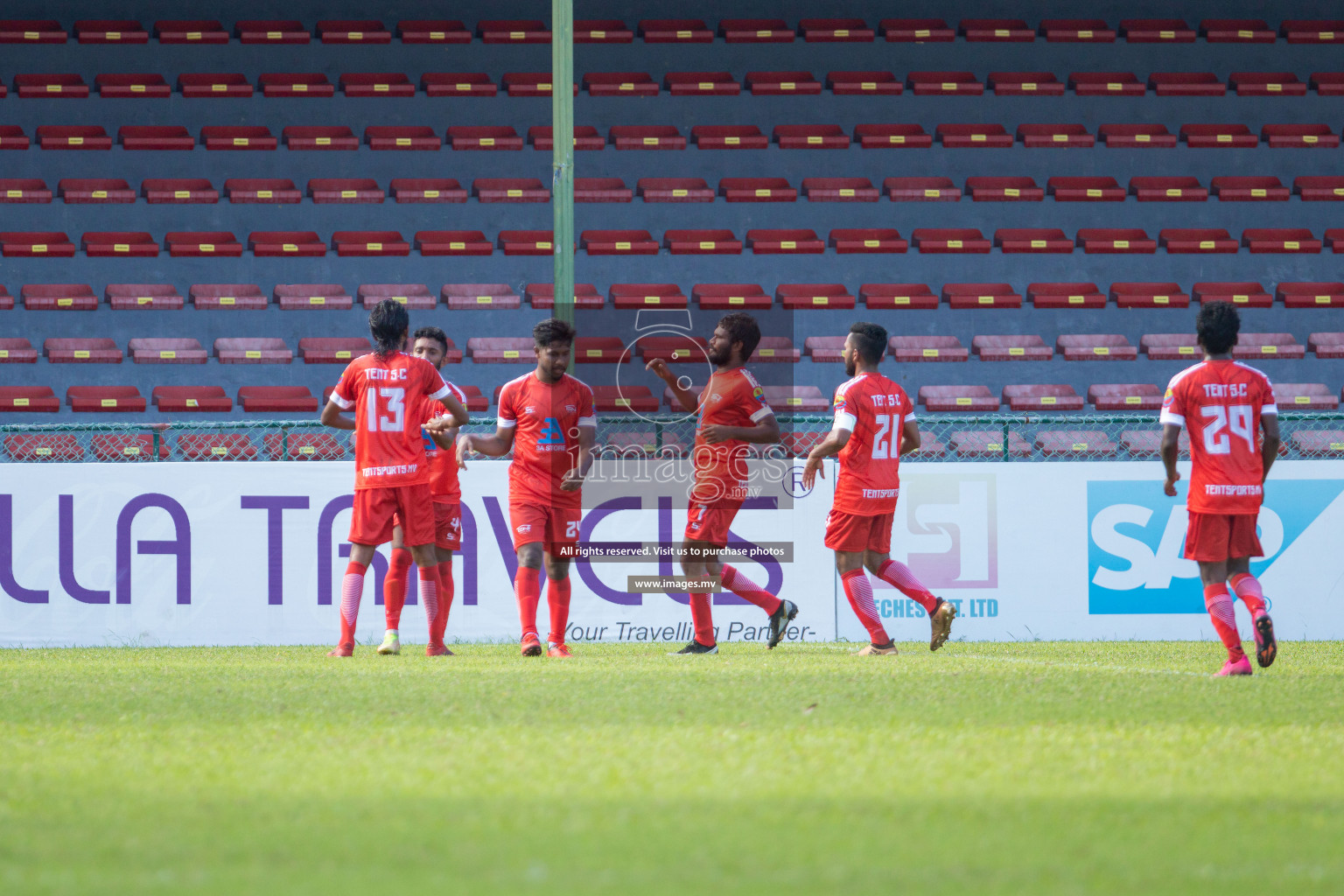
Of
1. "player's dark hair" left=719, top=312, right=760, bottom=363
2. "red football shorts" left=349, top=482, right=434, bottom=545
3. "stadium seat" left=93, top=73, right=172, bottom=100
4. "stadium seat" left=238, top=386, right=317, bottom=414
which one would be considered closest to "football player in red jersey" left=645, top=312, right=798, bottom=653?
"player's dark hair" left=719, top=312, right=760, bottom=363

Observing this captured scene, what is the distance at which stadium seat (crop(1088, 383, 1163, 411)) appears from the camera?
50.0ft

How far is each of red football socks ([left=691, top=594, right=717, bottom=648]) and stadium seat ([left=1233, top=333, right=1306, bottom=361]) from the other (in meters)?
11.0

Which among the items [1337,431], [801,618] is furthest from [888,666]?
[1337,431]

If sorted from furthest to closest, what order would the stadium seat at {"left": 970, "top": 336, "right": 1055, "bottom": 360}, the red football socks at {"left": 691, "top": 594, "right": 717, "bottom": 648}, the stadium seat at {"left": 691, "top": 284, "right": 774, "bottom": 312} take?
the stadium seat at {"left": 691, "top": 284, "right": 774, "bottom": 312} → the stadium seat at {"left": 970, "top": 336, "right": 1055, "bottom": 360} → the red football socks at {"left": 691, "top": 594, "right": 717, "bottom": 648}

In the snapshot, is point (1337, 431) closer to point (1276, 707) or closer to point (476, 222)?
point (1276, 707)

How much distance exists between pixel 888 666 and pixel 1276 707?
1.95m

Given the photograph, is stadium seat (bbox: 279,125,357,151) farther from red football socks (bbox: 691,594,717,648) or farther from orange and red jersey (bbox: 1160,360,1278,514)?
orange and red jersey (bbox: 1160,360,1278,514)

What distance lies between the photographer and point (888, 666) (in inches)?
249

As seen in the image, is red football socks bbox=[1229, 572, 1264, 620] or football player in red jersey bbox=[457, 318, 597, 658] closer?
red football socks bbox=[1229, 572, 1264, 620]

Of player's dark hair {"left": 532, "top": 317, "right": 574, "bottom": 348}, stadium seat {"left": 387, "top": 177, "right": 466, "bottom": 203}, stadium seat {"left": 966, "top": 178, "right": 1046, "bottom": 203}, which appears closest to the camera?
player's dark hair {"left": 532, "top": 317, "right": 574, "bottom": 348}

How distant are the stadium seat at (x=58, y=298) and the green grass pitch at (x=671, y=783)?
1151cm

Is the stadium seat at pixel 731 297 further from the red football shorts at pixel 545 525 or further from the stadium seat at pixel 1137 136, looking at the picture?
the red football shorts at pixel 545 525

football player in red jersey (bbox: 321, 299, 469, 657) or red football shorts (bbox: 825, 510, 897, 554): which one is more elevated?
football player in red jersey (bbox: 321, 299, 469, 657)

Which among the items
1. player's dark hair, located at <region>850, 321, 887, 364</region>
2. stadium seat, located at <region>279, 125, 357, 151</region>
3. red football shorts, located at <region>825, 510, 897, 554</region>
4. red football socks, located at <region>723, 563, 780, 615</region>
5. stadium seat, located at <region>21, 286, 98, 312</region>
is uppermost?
stadium seat, located at <region>279, 125, 357, 151</region>
